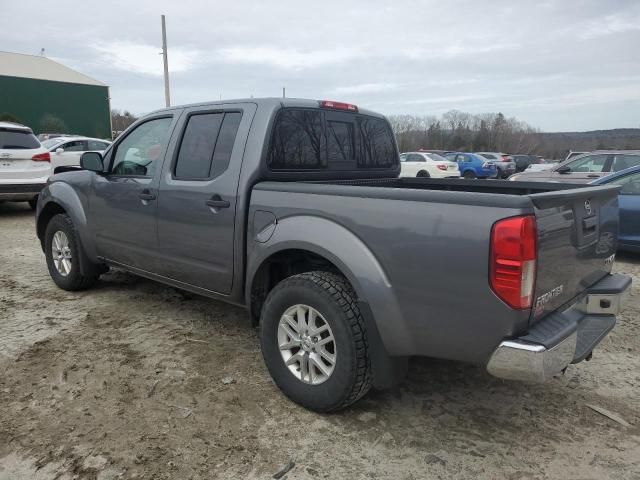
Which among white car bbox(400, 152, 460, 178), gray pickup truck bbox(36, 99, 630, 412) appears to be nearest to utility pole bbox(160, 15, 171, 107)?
white car bbox(400, 152, 460, 178)

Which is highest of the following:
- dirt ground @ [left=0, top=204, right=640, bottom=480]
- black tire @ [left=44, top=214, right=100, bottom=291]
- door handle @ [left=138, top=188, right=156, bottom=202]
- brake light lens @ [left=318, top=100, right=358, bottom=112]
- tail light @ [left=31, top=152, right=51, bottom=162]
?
brake light lens @ [left=318, top=100, right=358, bottom=112]

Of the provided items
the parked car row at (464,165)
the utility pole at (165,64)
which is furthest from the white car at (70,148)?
the parked car row at (464,165)

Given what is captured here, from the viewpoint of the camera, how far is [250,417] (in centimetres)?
291

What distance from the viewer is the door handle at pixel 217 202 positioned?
11.1ft

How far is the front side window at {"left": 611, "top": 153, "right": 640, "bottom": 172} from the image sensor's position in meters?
10.7

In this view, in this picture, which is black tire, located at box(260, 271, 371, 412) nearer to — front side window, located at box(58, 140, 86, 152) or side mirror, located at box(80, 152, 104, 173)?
side mirror, located at box(80, 152, 104, 173)

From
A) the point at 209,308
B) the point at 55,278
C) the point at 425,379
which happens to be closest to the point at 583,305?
the point at 425,379

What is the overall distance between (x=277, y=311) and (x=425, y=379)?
119cm

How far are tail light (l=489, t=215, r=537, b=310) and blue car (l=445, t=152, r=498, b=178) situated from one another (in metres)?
25.9

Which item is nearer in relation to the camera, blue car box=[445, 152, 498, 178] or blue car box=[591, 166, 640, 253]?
blue car box=[591, 166, 640, 253]

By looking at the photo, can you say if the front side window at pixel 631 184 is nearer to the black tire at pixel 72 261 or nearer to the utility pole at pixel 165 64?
the black tire at pixel 72 261

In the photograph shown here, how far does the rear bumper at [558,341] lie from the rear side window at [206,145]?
2.20 metres

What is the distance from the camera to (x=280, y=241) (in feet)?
10.0

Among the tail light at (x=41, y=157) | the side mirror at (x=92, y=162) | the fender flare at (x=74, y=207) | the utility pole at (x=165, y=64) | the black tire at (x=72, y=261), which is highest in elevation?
the utility pole at (x=165, y=64)
